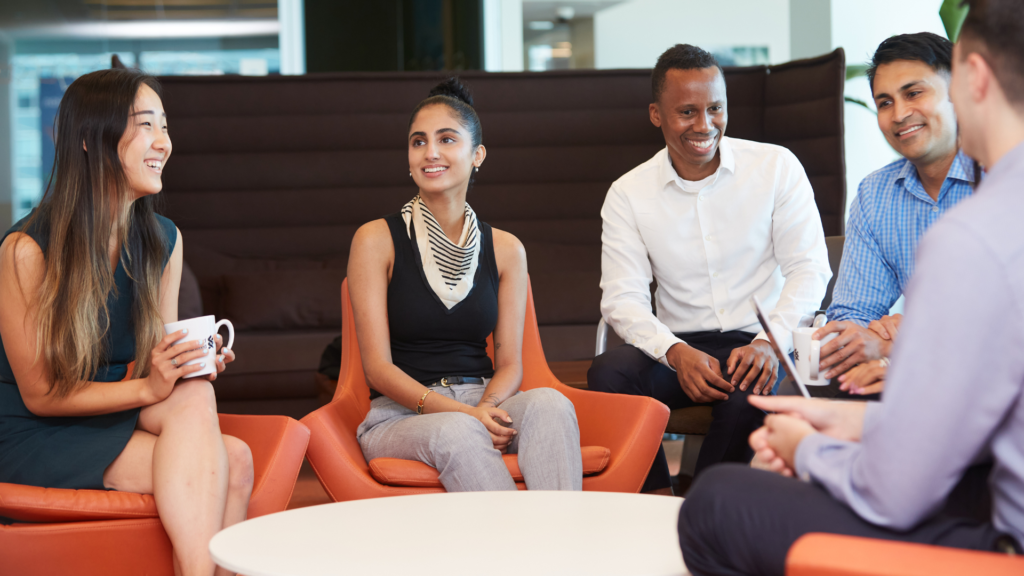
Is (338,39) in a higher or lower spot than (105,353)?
higher

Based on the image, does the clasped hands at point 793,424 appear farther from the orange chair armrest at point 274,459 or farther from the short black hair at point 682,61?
the short black hair at point 682,61

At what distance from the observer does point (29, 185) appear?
4.61 meters

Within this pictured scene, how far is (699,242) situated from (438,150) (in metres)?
0.80

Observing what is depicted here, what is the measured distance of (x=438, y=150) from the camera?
2.04 meters

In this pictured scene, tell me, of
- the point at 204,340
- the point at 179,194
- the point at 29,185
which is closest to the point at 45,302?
the point at 204,340

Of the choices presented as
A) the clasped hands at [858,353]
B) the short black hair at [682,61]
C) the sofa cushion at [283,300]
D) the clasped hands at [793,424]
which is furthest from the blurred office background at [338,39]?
the clasped hands at [793,424]

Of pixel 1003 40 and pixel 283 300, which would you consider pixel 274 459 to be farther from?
pixel 283 300

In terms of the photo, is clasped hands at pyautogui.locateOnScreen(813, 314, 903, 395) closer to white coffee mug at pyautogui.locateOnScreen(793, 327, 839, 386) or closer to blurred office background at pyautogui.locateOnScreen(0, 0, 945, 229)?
white coffee mug at pyautogui.locateOnScreen(793, 327, 839, 386)

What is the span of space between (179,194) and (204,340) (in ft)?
7.75

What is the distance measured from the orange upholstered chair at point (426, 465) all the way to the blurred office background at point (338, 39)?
9.69 feet

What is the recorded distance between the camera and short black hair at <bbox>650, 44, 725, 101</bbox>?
2.29 meters

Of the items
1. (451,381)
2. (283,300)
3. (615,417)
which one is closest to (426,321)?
(451,381)

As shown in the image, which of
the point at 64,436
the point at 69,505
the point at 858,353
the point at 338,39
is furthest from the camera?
the point at 338,39

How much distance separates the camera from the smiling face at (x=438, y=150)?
2043 millimetres
